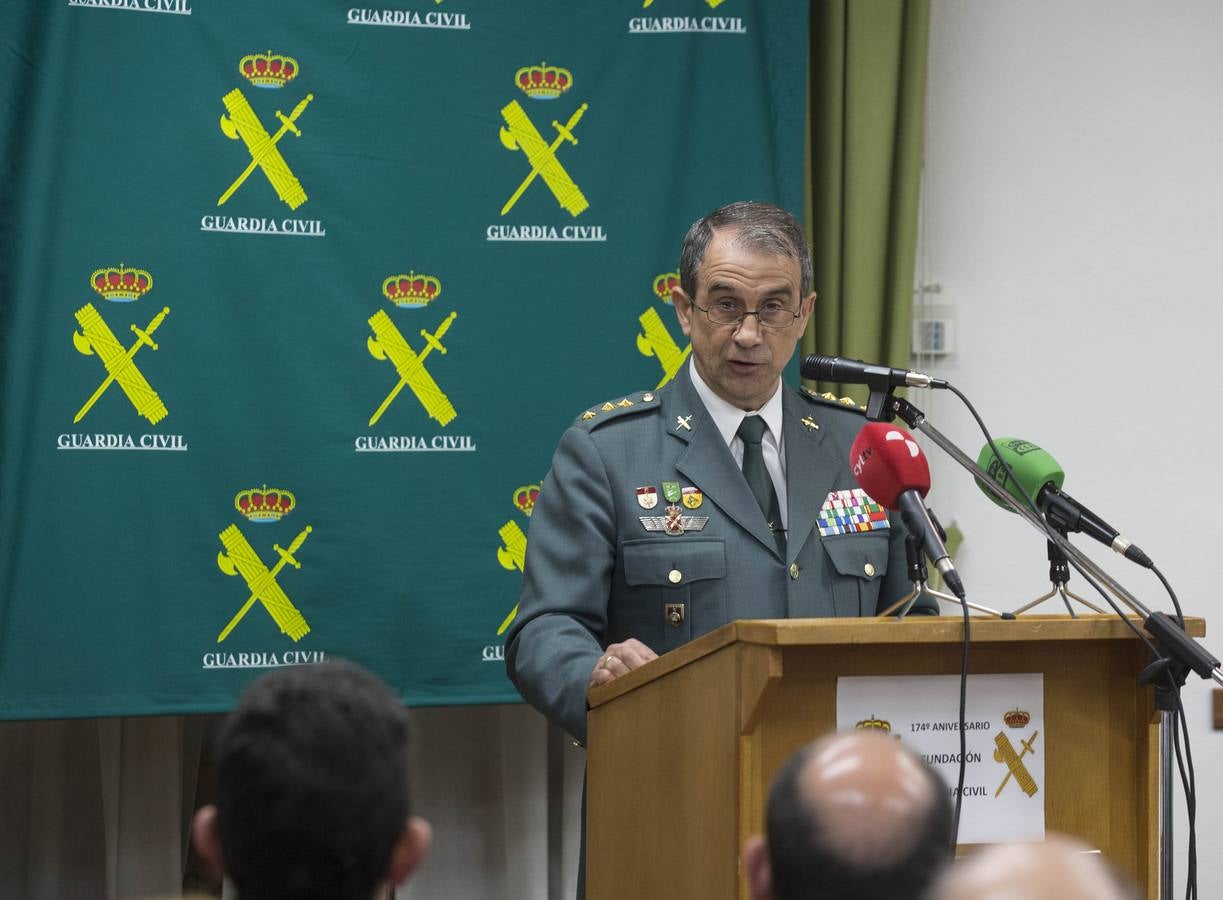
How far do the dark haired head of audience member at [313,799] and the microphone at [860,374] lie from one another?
104 cm

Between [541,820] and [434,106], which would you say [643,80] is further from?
[541,820]

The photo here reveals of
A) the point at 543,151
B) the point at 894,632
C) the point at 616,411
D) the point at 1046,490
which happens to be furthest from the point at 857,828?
the point at 543,151

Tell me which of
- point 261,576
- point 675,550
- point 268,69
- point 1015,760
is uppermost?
point 268,69

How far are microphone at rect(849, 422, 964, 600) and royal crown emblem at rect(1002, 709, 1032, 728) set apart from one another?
0.65 ft

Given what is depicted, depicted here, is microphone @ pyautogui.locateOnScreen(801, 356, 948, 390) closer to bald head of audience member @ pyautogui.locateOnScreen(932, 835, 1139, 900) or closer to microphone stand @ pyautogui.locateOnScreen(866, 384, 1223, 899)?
microphone stand @ pyautogui.locateOnScreen(866, 384, 1223, 899)

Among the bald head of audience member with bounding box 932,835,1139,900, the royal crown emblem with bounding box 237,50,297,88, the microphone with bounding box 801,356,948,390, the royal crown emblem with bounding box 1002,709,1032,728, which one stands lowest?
the royal crown emblem with bounding box 1002,709,1032,728

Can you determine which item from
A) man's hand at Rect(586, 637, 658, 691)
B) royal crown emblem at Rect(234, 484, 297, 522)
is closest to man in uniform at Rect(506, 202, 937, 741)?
man's hand at Rect(586, 637, 658, 691)

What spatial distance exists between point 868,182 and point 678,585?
1.78 m

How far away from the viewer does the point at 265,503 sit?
344cm

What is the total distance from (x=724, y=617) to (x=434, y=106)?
1.76 metres

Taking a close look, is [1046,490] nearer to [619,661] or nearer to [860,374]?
[860,374]

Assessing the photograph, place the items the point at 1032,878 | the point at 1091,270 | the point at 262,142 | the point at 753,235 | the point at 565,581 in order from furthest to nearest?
the point at 1091,270, the point at 262,142, the point at 753,235, the point at 565,581, the point at 1032,878

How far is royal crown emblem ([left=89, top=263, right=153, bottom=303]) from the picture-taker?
336cm

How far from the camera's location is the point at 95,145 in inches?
132
